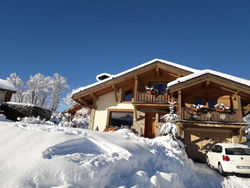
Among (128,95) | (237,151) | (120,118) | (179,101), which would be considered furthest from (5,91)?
(237,151)

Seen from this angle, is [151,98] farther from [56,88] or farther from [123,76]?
[56,88]

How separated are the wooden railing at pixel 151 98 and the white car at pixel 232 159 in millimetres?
5185

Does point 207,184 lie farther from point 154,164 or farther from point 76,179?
point 76,179

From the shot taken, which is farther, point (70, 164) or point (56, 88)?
point (56, 88)

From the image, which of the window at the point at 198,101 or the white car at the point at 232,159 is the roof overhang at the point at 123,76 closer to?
the window at the point at 198,101

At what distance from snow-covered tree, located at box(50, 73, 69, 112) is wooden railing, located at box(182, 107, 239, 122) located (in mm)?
30338

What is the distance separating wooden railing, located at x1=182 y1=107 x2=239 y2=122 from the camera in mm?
10492

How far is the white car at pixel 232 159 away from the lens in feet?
21.8

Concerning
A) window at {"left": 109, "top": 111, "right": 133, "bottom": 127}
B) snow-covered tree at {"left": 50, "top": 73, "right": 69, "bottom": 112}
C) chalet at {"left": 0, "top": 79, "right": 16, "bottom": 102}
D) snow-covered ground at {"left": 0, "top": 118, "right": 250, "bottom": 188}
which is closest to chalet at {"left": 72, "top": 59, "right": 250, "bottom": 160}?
window at {"left": 109, "top": 111, "right": 133, "bottom": 127}

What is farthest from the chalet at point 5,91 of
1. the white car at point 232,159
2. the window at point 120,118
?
the white car at point 232,159

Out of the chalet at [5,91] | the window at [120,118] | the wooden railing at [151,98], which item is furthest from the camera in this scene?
the chalet at [5,91]

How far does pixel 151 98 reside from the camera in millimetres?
12422

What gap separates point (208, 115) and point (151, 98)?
396cm

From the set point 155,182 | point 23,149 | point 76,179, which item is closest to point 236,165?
point 155,182
